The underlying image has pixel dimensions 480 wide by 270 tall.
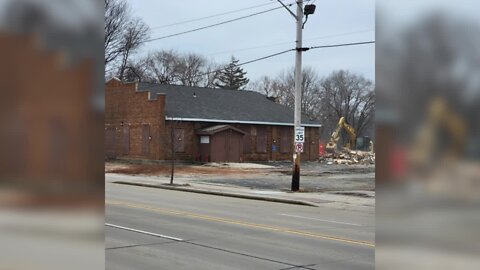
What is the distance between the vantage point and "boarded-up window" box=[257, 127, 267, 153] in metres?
43.7

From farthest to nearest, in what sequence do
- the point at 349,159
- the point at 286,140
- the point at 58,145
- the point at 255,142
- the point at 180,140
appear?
the point at 349,159
the point at 286,140
the point at 255,142
the point at 180,140
the point at 58,145

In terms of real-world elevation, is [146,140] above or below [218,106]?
below

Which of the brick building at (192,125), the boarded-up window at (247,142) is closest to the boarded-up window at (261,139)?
the brick building at (192,125)

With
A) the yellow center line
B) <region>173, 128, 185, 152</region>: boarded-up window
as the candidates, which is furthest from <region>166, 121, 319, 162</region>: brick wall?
the yellow center line

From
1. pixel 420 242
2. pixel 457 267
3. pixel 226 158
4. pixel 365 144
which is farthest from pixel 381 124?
pixel 365 144

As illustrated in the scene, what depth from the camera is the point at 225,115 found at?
140ft

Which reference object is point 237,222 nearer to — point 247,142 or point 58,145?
point 58,145

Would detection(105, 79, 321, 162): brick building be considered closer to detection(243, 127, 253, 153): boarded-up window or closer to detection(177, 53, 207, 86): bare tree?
detection(243, 127, 253, 153): boarded-up window

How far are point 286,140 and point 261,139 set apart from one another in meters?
2.89

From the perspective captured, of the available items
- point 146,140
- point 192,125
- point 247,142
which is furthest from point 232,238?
point 247,142

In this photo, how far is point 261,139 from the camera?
44.0 m

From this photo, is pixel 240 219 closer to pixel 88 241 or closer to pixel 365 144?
pixel 88 241

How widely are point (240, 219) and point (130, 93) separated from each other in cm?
3141

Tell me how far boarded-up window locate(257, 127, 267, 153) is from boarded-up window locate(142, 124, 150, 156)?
8.92 m
